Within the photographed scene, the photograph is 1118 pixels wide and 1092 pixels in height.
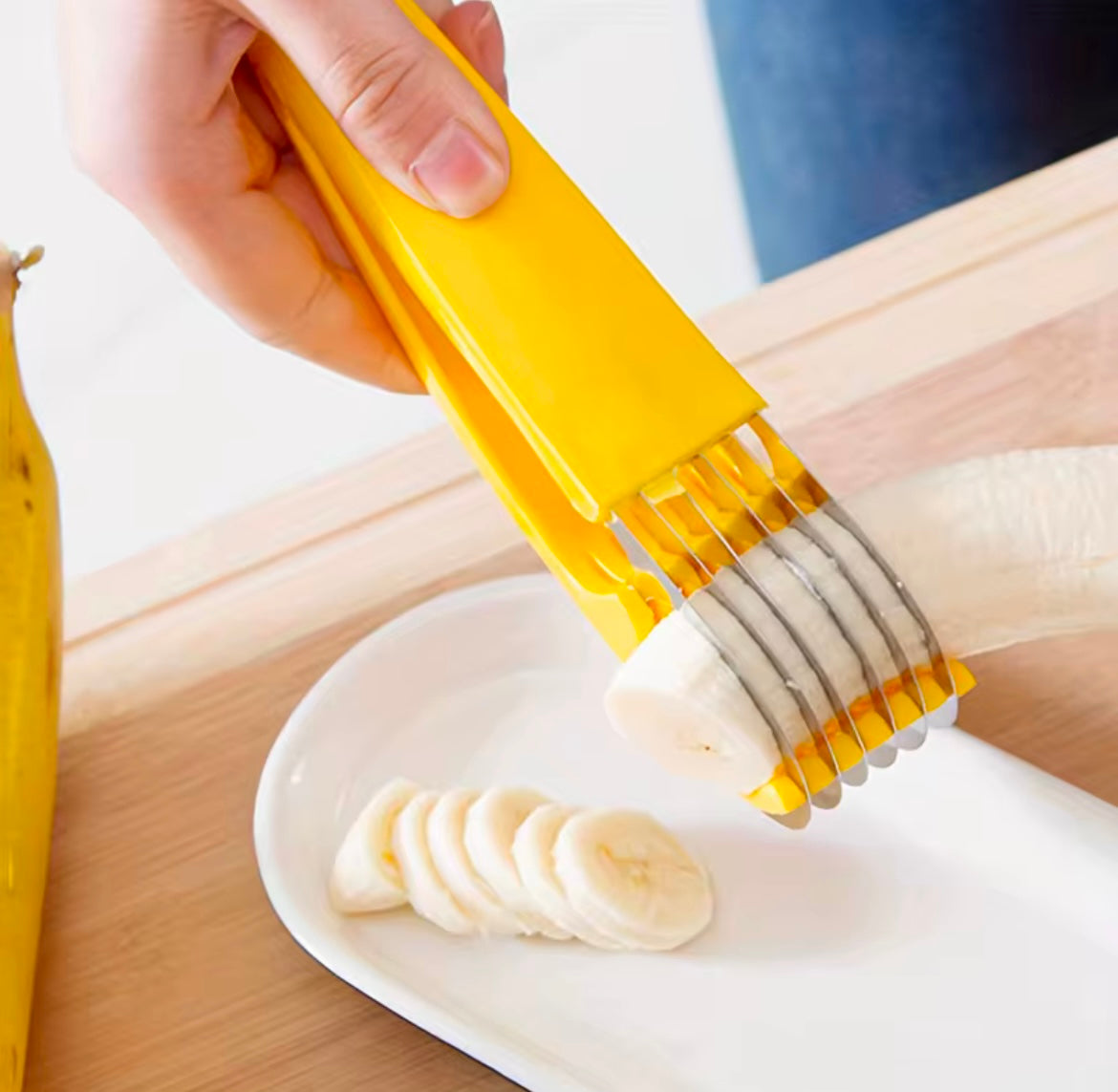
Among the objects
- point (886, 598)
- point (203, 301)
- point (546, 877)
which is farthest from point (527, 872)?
point (203, 301)

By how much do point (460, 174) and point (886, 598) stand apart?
0.28m

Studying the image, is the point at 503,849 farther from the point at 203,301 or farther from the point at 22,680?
the point at 203,301

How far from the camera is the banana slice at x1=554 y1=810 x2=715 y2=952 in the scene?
0.82 m

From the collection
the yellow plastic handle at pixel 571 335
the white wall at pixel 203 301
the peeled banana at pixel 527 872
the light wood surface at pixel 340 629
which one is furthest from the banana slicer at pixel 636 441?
the white wall at pixel 203 301

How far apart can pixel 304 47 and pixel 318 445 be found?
3.52 feet

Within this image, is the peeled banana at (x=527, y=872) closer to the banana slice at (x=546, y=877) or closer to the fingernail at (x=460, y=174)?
the banana slice at (x=546, y=877)

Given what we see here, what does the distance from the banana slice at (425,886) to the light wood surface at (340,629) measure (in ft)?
0.21

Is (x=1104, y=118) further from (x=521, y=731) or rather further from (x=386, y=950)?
(x=386, y=950)

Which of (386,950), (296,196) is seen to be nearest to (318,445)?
(296,196)

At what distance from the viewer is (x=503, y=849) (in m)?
0.84

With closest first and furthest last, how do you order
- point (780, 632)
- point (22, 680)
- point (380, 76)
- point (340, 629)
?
point (780, 632), point (380, 76), point (22, 680), point (340, 629)

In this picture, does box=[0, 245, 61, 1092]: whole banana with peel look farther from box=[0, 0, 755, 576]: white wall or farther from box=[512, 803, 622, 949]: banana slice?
box=[0, 0, 755, 576]: white wall

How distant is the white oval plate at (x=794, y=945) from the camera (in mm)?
761

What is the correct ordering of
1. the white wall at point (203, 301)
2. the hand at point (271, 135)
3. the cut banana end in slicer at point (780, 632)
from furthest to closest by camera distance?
1. the white wall at point (203, 301)
2. the hand at point (271, 135)
3. the cut banana end in slicer at point (780, 632)
